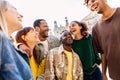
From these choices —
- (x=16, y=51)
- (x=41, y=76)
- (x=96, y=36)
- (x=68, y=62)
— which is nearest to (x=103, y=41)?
(x=96, y=36)

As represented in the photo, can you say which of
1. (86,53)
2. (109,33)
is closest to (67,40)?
(86,53)

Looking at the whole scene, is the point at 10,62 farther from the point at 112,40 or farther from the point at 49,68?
the point at 49,68

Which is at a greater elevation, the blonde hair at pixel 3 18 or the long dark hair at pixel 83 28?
the blonde hair at pixel 3 18

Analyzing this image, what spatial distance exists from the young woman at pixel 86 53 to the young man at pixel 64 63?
80mm

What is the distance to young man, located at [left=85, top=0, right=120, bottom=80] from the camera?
2350 mm

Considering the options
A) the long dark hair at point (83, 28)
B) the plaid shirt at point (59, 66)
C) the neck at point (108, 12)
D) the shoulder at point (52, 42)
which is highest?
the neck at point (108, 12)

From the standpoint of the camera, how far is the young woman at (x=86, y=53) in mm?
3047

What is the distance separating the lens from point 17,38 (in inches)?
107

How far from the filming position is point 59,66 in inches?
117

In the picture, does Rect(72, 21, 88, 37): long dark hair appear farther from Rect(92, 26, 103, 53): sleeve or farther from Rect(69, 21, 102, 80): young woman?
Rect(92, 26, 103, 53): sleeve

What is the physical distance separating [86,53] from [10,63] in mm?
2108

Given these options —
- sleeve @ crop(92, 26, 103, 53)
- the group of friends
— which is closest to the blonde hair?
the group of friends

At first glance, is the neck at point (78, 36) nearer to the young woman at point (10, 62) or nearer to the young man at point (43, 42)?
the young man at point (43, 42)

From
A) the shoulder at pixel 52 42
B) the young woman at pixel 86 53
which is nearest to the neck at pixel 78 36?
the young woman at pixel 86 53
